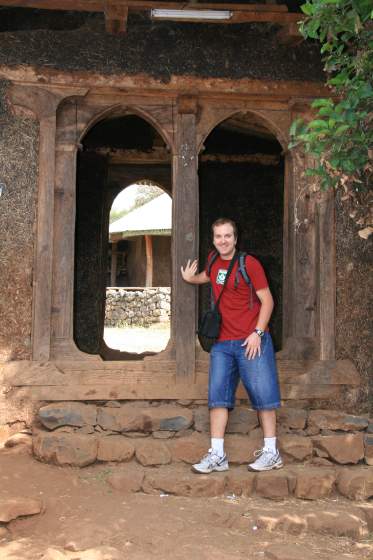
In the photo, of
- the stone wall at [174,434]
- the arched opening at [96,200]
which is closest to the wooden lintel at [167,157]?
the arched opening at [96,200]

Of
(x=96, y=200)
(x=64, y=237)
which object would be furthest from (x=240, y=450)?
(x=96, y=200)

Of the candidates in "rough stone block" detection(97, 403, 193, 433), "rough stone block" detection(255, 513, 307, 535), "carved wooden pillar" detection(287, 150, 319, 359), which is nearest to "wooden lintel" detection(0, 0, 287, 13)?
"carved wooden pillar" detection(287, 150, 319, 359)

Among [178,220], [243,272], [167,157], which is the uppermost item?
[167,157]

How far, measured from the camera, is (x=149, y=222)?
23000 mm

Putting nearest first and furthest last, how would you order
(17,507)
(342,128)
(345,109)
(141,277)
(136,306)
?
1. (342,128)
2. (345,109)
3. (17,507)
4. (136,306)
5. (141,277)

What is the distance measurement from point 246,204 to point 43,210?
14.6 ft

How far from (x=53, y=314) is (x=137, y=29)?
2.58 meters

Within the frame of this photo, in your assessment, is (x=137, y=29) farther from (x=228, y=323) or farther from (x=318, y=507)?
(x=318, y=507)

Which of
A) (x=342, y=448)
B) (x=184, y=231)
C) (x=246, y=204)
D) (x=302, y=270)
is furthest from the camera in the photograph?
(x=246, y=204)

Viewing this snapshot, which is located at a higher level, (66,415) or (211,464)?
(66,415)

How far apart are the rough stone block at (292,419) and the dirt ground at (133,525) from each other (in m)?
0.79

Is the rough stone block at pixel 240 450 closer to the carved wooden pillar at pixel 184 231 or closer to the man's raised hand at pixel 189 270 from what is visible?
the carved wooden pillar at pixel 184 231

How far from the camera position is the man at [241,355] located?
5.11 meters

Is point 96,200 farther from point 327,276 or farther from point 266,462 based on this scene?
point 266,462
